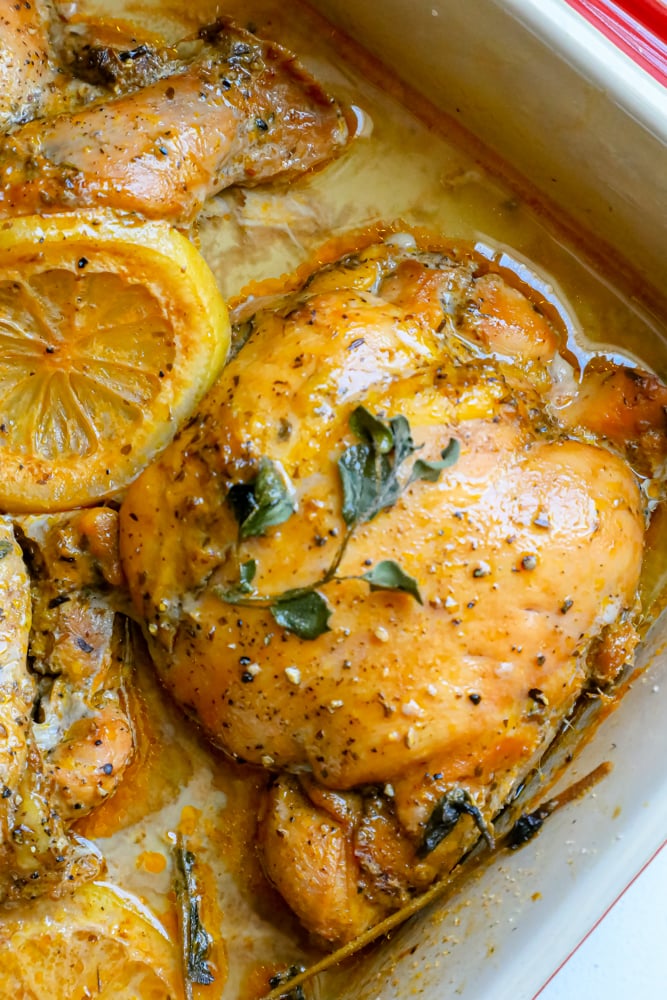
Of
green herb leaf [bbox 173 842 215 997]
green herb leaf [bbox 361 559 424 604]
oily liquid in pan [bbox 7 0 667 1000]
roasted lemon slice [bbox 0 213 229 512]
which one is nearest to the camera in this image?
green herb leaf [bbox 361 559 424 604]

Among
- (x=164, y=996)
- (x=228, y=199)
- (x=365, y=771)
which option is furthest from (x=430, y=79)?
(x=164, y=996)

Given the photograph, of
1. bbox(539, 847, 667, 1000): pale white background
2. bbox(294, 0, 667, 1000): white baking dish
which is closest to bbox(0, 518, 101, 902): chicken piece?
bbox(294, 0, 667, 1000): white baking dish

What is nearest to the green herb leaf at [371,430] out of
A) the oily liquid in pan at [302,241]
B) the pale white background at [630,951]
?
the oily liquid in pan at [302,241]

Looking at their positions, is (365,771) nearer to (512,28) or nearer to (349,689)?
(349,689)

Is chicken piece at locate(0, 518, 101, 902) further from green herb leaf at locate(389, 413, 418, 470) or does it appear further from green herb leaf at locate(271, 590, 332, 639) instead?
green herb leaf at locate(389, 413, 418, 470)

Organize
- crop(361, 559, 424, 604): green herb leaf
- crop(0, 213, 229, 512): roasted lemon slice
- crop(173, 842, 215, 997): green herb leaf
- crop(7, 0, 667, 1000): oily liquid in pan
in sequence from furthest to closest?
1. crop(7, 0, 667, 1000): oily liquid in pan
2. crop(173, 842, 215, 997): green herb leaf
3. crop(0, 213, 229, 512): roasted lemon slice
4. crop(361, 559, 424, 604): green herb leaf

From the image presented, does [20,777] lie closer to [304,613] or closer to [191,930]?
[191,930]

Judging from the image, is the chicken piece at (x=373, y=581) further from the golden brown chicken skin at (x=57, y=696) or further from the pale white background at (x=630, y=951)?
the pale white background at (x=630, y=951)

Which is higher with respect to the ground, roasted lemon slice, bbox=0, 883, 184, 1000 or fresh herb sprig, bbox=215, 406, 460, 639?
fresh herb sprig, bbox=215, 406, 460, 639
